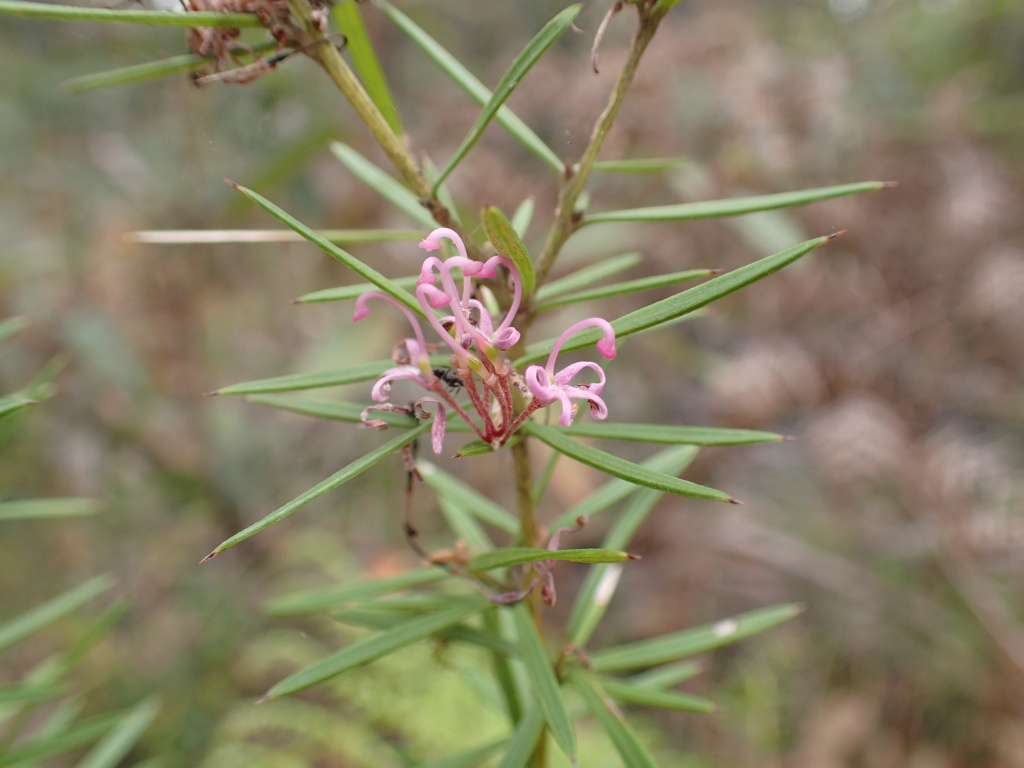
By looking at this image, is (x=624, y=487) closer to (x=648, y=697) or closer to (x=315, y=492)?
(x=648, y=697)

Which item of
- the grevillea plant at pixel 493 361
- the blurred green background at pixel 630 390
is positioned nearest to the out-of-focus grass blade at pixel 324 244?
the grevillea plant at pixel 493 361

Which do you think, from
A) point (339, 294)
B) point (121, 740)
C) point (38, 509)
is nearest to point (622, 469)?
point (339, 294)

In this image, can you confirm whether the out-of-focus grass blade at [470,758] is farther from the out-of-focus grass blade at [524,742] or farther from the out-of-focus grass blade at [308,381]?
the out-of-focus grass blade at [308,381]

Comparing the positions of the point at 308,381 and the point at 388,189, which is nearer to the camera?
the point at 308,381

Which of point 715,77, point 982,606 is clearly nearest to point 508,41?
point 715,77

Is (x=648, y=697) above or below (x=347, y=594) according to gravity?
below

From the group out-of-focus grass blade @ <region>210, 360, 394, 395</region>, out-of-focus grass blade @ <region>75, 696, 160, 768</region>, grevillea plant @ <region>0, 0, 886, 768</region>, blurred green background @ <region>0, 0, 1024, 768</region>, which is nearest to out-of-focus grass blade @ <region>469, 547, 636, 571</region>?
grevillea plant @ <region>0, 0, 886, 768</region>
